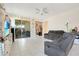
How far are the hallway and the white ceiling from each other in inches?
23.6

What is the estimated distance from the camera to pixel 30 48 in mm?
3172

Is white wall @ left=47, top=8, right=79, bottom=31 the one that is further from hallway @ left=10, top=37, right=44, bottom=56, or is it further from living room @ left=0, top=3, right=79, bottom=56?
hallway @ left=10, top=37, right=44, bottom=56

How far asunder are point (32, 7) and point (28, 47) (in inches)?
36.0

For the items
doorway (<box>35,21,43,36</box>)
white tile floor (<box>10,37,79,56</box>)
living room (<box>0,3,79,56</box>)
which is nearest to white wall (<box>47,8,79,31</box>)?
living room (<box>0,3,79,56</box>)

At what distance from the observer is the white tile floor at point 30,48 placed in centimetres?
313

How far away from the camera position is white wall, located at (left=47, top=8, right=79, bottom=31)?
10.2 feet

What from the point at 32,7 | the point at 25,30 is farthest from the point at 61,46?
the point at 32,7

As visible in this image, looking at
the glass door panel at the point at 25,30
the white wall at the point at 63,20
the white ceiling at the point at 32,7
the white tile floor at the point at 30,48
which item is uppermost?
the white ceiling at the point at 32,7

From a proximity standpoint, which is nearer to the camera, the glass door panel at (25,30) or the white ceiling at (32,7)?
the white ceiling at (32,7)

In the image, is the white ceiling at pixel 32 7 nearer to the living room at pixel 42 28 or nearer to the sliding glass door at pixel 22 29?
the living room at pixel 42 28

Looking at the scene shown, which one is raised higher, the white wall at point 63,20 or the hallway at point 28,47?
the white wall at point 63,20

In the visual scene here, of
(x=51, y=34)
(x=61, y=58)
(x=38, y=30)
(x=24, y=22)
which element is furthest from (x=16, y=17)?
(x=61, y=58)

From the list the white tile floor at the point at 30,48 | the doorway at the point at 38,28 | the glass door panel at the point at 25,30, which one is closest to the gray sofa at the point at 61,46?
the white tile floor at the point at 30,48

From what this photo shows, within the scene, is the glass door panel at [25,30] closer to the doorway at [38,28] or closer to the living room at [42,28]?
→ the living room at [42,28]
